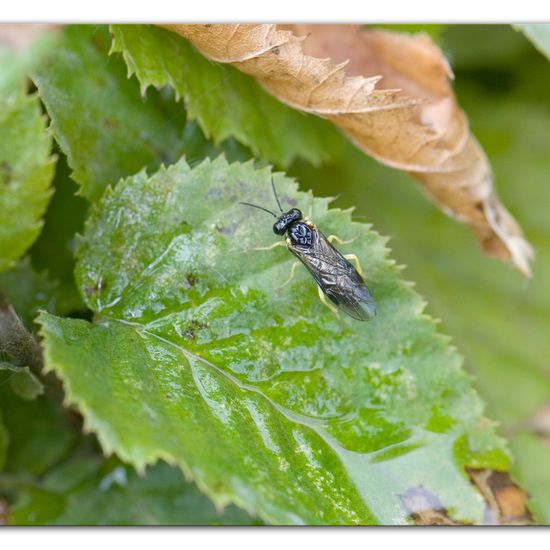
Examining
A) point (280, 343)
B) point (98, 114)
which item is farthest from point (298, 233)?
point (98, 114)

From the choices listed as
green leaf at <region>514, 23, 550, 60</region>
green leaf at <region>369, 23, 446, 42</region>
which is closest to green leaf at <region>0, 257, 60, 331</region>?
green leaf at <region>369, 23, 446, 42</region>

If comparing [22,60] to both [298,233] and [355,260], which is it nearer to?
[298,233]

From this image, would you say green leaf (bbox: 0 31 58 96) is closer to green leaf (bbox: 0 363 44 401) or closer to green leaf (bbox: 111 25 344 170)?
green leaf (bbox: 111 25 344 170)

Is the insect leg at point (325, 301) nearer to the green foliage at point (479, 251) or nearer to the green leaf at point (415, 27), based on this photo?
the green foliage at point (479, 251)

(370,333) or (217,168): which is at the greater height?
(217,168)

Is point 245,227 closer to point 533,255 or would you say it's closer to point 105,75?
point 105,75

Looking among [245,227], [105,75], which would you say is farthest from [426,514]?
[105,75]
